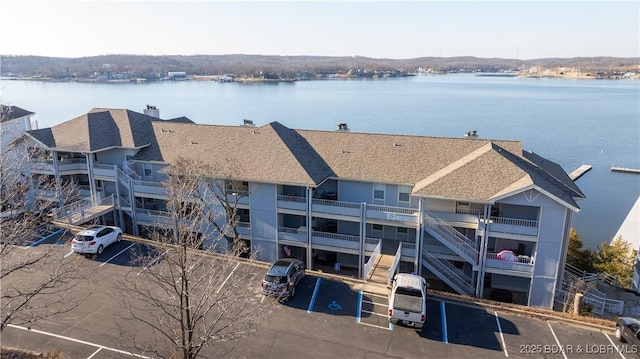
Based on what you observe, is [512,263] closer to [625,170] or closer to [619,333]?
[619,333]

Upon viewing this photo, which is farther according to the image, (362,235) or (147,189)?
(147,189)

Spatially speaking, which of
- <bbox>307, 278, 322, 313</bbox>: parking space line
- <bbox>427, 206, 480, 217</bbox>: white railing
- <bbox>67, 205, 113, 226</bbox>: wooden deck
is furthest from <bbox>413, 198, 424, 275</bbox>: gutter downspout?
<bbox>67, 205, 113, 226</bbox>: wooden deck

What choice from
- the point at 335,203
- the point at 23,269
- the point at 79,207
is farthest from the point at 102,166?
the point at 335,203

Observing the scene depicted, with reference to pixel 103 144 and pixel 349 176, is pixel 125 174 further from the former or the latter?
pixel 349 176

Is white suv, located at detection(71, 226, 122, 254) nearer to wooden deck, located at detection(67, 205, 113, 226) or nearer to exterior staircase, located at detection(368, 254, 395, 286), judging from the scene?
wooden deck, located at detection(67, 205, 113, 226)

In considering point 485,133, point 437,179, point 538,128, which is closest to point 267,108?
point 485,133

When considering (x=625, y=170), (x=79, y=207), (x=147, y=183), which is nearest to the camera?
(x=79, y=207)

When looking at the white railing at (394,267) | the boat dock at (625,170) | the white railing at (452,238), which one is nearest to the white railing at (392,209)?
the white railing at (452,238)
